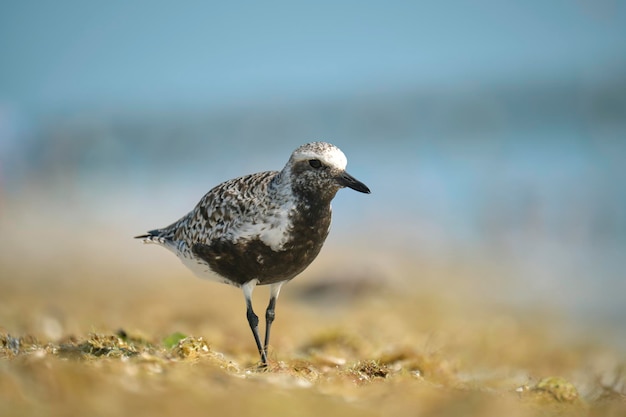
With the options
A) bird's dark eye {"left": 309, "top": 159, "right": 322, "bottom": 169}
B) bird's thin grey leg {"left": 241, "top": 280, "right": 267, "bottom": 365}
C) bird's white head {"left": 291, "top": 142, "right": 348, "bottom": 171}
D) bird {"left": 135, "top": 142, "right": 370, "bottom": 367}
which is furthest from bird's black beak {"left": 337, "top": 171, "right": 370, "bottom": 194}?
bird's thin grey leg {"left": 241, "top": 280, "right": 267, "bottom": 365}

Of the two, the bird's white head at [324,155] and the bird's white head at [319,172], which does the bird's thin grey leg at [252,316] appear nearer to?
the bird's white head at [319,172]

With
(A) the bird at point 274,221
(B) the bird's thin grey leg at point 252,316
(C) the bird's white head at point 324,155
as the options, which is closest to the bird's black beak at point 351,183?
(A) the bird at point 274,221

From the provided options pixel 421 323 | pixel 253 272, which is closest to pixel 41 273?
pixel 421 323

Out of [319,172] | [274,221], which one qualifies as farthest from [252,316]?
[319,172]

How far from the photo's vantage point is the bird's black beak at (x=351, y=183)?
265 inches

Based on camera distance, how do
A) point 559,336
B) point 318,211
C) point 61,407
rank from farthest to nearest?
point 559,336 < point 318,211 < point 61,407

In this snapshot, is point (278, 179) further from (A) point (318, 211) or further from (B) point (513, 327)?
(B) point (513, 327)

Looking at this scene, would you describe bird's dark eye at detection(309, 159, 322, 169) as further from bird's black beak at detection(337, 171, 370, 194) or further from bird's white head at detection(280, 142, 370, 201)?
bird's black beak at detection(337, 171, 370, 194)

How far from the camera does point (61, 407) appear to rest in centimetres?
379

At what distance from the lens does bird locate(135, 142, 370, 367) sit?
690cm

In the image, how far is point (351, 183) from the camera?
22.2 ft

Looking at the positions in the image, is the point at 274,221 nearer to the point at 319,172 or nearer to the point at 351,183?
the point at 319,172

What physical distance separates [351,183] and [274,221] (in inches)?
38.0

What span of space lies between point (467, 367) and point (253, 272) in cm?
347
